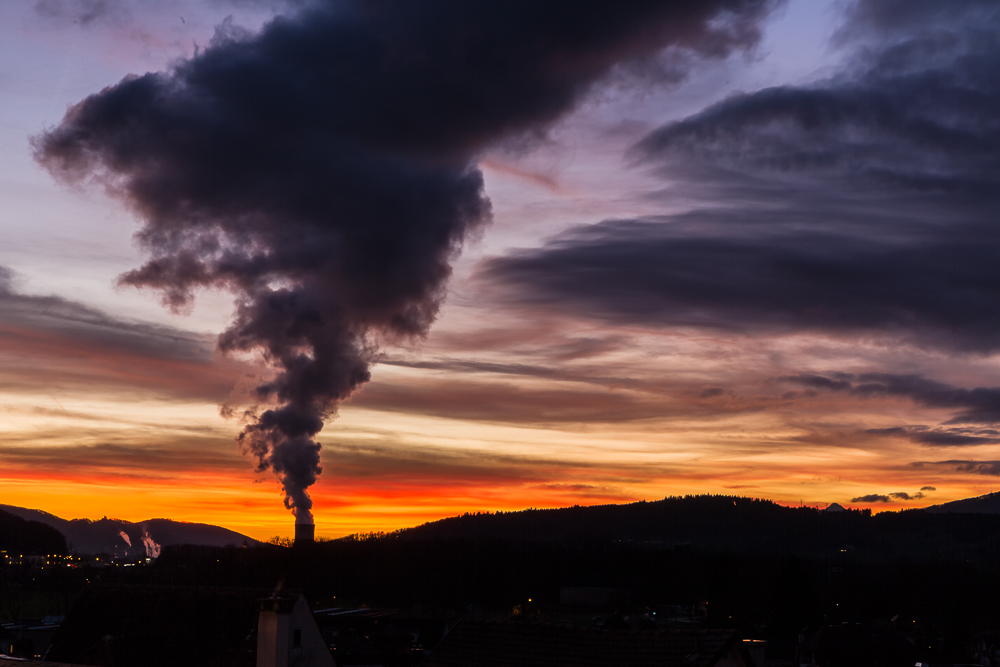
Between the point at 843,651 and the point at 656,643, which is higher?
the point at 656,643

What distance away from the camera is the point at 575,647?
100 feet

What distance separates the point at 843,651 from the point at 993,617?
3880 inches

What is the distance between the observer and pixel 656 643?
29.0 metres

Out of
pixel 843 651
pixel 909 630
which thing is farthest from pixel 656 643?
pixel 909 630

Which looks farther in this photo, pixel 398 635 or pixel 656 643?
pixel 398 635

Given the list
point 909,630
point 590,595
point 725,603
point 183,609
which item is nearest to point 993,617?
point 909,630

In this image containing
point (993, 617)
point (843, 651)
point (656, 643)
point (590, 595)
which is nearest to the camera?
point (656, 643)

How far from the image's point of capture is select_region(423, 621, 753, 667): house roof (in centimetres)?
2784

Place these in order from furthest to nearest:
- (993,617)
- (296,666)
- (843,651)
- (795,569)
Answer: (993,617)
(795,569)
(843,651)
(296,666)

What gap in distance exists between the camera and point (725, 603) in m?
187

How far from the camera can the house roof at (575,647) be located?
27.8 metres

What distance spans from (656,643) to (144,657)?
93.8 feet

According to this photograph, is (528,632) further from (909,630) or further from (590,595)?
(590,595)

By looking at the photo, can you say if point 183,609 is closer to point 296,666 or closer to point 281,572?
point 296,666
